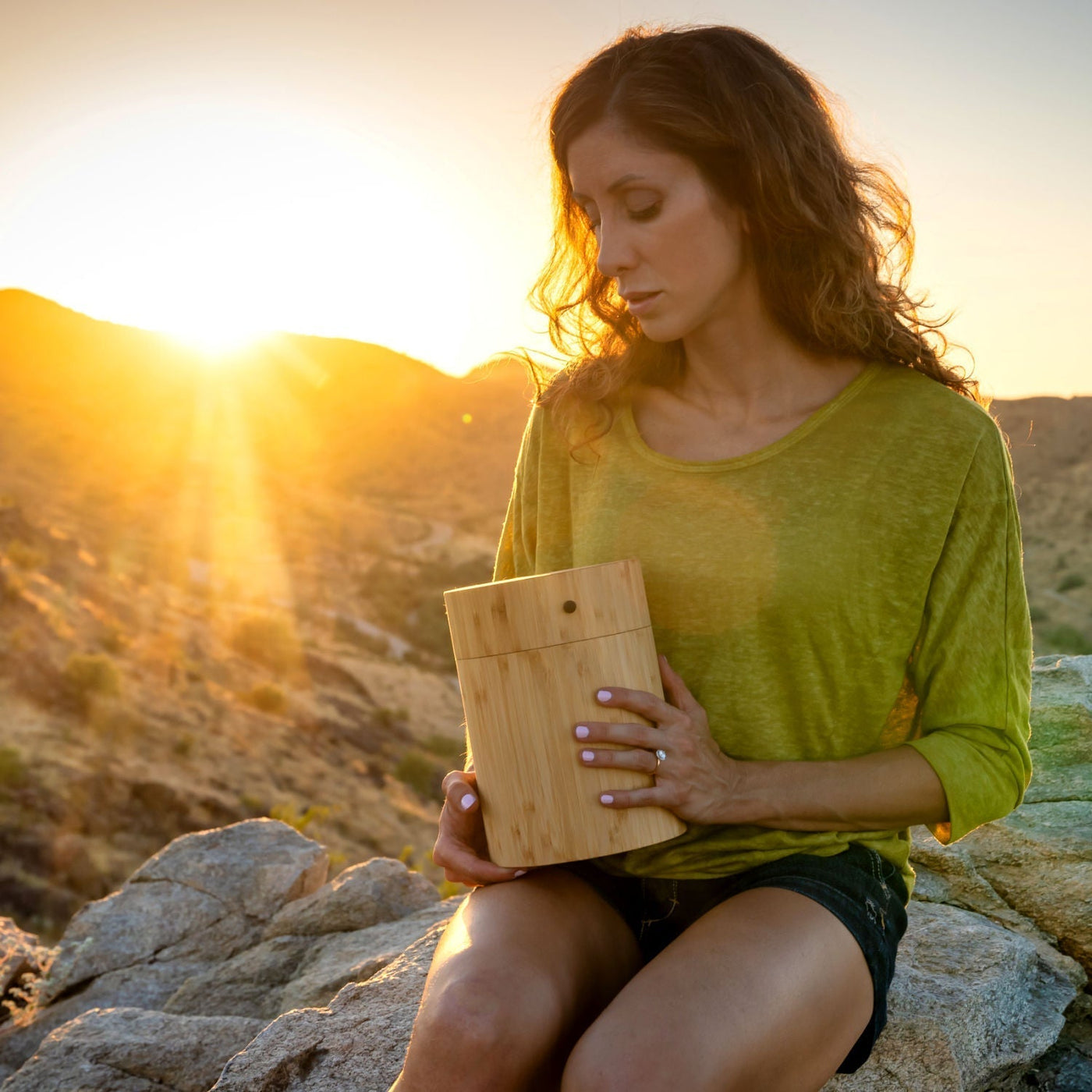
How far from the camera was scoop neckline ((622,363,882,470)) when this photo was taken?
177cm

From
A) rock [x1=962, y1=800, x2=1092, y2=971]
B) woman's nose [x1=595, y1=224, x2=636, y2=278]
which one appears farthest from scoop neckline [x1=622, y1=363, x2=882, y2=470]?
rock [x1=962, y1=800, x2=1092, y2=971]

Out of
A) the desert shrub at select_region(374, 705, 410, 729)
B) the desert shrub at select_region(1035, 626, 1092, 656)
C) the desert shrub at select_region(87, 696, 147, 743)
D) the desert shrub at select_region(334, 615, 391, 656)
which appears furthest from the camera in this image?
the desert shrub at select_region(334, 615, 391, 656)

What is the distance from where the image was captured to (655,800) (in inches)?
59.4

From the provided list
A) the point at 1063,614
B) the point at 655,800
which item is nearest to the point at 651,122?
the point at 655,800

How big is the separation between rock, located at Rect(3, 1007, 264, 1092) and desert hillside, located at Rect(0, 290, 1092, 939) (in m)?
1.84

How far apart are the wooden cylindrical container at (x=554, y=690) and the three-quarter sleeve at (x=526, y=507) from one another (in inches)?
21.7

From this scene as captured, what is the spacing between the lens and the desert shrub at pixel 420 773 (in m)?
12.0

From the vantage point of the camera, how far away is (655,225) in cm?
174

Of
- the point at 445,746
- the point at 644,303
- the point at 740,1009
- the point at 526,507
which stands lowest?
the point at 445,746

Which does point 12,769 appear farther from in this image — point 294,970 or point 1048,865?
point 1048,865

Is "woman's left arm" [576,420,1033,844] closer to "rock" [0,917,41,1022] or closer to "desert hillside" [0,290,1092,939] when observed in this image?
"desert hillside" [0,290,1092,939]

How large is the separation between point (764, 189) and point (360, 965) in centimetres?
227

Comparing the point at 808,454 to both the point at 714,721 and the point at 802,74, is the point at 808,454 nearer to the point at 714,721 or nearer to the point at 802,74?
the point at 714,721

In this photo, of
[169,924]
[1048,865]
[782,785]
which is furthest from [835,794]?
[169,924]
